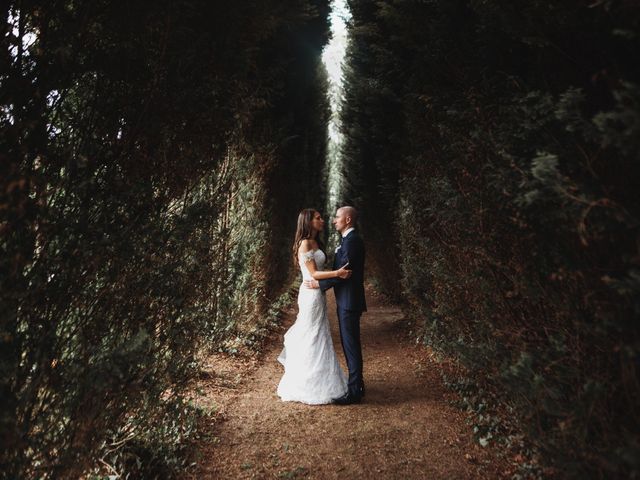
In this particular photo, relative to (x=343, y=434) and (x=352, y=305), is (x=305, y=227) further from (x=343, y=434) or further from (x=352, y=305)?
(x=343, y=434)

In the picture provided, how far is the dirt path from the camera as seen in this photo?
3617 mm

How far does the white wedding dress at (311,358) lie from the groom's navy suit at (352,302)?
267 mm

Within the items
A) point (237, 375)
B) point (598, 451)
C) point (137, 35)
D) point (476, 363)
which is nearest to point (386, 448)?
point (476, 363)

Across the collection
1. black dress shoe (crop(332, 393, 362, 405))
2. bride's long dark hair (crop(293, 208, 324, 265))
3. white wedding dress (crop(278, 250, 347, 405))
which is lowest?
black dress shoe (crop(332, 393, 362, 405))

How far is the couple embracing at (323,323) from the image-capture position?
519cm

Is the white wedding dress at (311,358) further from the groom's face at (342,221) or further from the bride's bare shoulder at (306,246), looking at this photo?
the groom's face at (342,221)

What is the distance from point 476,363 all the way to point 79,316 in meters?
2.65

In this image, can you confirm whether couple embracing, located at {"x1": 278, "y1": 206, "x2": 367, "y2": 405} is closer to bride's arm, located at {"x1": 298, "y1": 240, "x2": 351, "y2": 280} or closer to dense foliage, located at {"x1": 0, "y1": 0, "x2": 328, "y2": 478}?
bride's arm, located at {"x1": 298, "y1": 240, "x2": 351, "y2": 280}

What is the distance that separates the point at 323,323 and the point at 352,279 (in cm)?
83

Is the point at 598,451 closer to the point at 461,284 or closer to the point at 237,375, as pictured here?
the point at 461,284

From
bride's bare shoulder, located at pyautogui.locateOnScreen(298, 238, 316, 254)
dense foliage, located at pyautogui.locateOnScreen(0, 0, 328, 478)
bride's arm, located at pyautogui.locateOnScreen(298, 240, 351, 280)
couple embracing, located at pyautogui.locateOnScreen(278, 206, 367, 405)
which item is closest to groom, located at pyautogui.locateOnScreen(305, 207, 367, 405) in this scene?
couple embracing, located at pyautogui.locateOnScreen(278, 206, 367, 405)

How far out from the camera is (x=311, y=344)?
18.1ft

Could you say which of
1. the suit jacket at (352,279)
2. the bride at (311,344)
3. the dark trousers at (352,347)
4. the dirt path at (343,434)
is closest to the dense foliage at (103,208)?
the dirt path at (343,434)

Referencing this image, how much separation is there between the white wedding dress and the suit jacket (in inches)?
18.4
